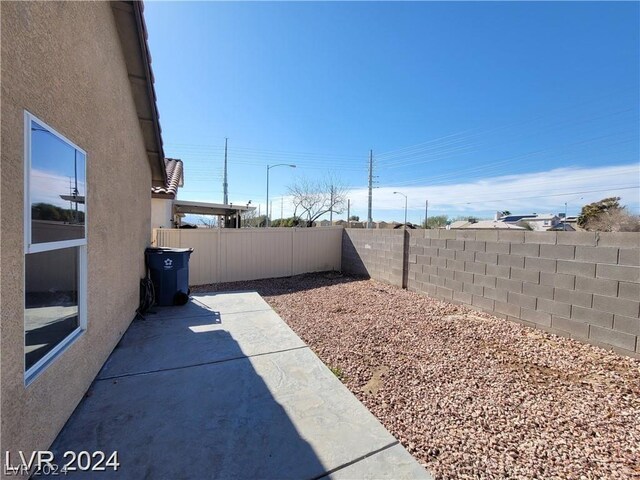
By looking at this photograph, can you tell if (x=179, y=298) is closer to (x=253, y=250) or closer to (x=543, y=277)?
(x=253, y=250)

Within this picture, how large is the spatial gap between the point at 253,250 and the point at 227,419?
736cm

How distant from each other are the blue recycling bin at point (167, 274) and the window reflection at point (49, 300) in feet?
10.2

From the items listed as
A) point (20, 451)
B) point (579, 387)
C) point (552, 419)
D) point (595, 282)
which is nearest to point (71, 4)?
point (20, 451)

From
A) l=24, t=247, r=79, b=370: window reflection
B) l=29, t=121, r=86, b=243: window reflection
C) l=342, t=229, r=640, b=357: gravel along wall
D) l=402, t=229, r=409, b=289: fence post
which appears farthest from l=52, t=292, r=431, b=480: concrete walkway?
l=402, t=229, r=409, b=289: fence post

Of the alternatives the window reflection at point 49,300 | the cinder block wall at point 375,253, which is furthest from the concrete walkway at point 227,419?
the cinder block wall at point 375,253

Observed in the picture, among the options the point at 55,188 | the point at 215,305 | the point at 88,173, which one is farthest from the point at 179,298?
the point at 55,188

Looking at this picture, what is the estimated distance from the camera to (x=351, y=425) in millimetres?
2387

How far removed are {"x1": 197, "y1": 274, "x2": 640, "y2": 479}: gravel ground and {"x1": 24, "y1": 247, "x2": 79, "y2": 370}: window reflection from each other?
2.67 m

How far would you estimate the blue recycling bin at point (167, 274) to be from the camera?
5.57m

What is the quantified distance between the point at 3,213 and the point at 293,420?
2.35m

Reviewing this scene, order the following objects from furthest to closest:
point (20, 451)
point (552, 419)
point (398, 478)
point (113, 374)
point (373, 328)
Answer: point (373, 328)
point (113, 374)
point (552, 419)
point (398, 478)
point (20, 451)

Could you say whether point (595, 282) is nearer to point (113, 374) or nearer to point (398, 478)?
point (398, 478)

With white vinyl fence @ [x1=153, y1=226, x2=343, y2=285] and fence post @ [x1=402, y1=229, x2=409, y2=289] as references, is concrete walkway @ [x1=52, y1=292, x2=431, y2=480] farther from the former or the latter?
fence post @ [x1=402, y1=229, x2=409, y2=289]

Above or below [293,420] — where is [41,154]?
above
